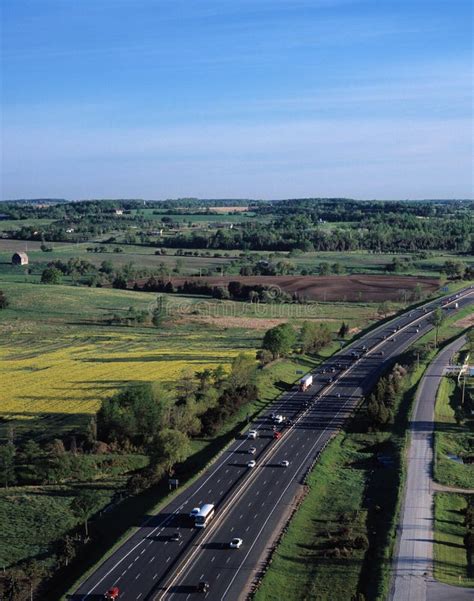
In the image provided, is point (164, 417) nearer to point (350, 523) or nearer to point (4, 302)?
point (350, 523)

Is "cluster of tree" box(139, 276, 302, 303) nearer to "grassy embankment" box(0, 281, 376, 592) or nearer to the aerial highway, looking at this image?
"grassy embankment" box(0, 281, 376, 592)

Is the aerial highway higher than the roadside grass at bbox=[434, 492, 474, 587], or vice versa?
the aerial highway

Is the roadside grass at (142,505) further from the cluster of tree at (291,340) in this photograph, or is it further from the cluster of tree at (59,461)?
the cluster of tree at (291,340)

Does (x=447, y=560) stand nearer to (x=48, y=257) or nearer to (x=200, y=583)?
(x=200, y=583)

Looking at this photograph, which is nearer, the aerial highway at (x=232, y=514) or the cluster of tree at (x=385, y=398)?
the aerial highway at (x=232, y=514)

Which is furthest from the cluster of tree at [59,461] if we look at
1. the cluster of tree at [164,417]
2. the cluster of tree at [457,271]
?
the cluster of tree at [457,271]

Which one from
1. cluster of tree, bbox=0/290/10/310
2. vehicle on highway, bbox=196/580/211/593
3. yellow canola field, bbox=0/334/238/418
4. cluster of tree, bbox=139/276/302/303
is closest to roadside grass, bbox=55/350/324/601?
vehicle on highway, bbox=196/580/211/593
